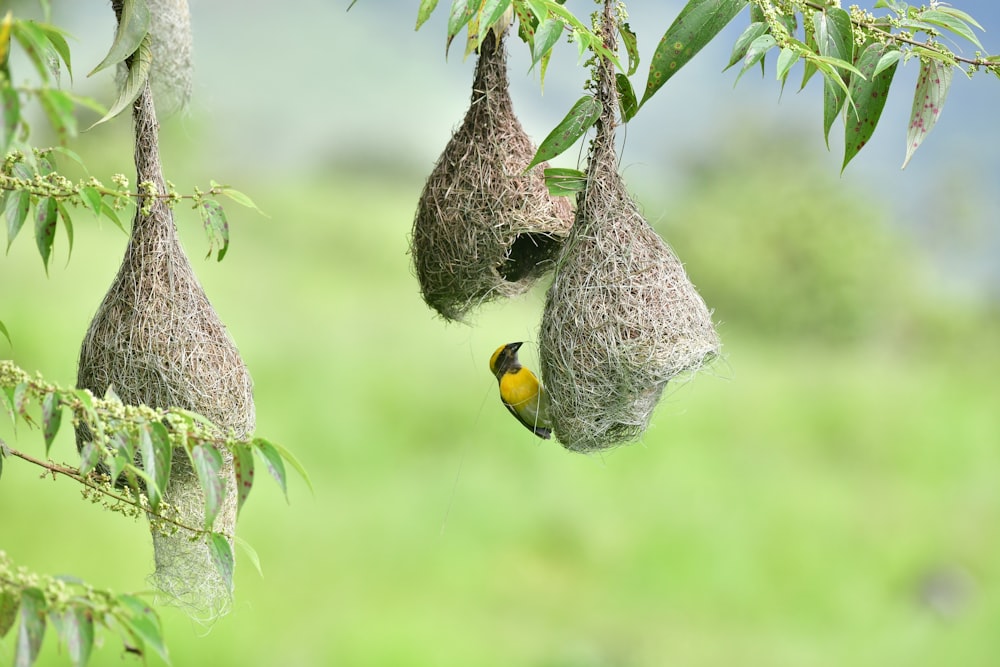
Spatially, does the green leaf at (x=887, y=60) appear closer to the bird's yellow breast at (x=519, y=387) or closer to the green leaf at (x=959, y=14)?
the green leaf at (x=959, y=14)

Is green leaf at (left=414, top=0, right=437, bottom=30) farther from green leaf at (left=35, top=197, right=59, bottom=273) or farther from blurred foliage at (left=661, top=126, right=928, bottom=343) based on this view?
blurred foliage at (left=661, top=126, right=928, bottom=343)

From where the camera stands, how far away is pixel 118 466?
108 cm

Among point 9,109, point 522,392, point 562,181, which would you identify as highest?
point 9,109

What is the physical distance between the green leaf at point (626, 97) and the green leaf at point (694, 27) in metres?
0.17

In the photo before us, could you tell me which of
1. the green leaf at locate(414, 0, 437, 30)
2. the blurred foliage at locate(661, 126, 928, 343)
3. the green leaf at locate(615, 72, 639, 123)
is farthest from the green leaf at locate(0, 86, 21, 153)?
the blurred foliage at locate(661, 126, 928, 343)

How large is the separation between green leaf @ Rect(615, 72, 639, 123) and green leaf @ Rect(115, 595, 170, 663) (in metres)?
1.16

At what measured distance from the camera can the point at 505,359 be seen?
2.01 meters

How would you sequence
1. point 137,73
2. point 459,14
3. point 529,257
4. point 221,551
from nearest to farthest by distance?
point 221,551 → point 459,14 → point 137,73 → point 529,257

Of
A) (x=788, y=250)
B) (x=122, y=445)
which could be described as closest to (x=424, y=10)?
(x=122, y=445)

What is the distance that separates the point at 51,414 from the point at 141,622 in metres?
0.30

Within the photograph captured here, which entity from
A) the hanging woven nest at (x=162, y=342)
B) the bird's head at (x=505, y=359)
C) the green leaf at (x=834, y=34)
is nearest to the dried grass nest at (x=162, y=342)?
the hanging woven nest at (x=162, y=342)

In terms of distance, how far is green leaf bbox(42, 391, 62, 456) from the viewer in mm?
1117

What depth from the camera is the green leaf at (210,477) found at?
109 centimetres

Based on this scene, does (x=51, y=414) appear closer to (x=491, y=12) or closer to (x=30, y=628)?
(x=30, y=628)
